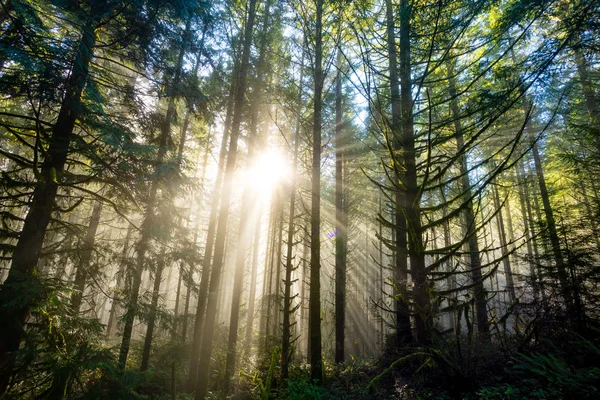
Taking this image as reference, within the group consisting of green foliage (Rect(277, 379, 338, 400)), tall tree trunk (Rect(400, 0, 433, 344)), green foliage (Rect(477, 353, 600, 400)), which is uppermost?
tall tree trunk (Rect(400, 0, 433, 344))

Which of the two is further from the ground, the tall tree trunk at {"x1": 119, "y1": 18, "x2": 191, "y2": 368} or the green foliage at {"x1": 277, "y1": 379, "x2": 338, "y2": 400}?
the tall tree trunk at {"x1": 119, "y1": 18, "x2": 191, "y2": 368}

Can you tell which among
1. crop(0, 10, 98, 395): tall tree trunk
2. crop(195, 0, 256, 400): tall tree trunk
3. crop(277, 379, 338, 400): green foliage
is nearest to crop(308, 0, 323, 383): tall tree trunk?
crop(277, 379, 338, 400): green foliage

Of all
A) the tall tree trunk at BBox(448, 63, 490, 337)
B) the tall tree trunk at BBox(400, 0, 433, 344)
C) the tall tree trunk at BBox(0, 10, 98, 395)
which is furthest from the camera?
the tall tree trunk at BBox(0, 10, 98, 395)

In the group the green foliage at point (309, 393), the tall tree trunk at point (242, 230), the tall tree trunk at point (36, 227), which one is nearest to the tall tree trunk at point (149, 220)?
the tall tree trunk at point (36, 227)

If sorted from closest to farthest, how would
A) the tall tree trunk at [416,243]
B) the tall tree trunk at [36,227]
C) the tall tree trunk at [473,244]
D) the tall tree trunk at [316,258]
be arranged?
the tall tree trunk at [473,244]
the tall tree trunk at [416,243]
the tall tree trunk at [36,227]
the tall tree trunk at [316,258]

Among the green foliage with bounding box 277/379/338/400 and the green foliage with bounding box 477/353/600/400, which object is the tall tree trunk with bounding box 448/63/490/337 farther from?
the green foliage with bounding box 277/379/338/400

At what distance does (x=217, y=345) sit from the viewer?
14.5 metres

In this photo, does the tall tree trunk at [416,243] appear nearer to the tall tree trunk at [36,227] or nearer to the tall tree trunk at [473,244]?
the tall tree trunk at [473,244]

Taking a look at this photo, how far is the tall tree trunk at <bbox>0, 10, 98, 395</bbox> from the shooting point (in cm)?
464

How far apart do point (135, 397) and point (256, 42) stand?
11.9 metres

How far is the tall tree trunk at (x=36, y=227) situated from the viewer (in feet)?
15.2

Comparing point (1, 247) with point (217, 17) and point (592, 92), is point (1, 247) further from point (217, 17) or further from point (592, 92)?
point (592, 92)

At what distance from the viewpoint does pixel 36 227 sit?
5656mm

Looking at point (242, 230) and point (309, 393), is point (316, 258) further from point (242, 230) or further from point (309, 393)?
point (242, 230)
